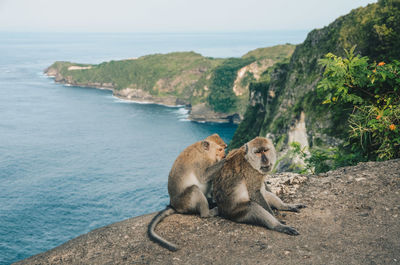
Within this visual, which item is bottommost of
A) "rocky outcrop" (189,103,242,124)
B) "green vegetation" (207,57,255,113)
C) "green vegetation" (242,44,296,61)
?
"rocky outcrop" (189,103,242,124)

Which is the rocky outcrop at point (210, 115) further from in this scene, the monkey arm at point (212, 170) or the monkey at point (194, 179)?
the monkey arm at point (212, 170)

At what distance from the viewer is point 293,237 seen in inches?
237

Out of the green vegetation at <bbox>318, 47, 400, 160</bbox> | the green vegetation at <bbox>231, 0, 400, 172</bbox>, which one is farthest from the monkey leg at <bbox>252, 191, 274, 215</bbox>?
the green vegetation at <bbox>231, 0, 400, 172</bbox>

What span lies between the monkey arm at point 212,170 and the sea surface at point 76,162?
45.1 m

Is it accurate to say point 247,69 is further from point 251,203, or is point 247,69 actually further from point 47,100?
point 251,203

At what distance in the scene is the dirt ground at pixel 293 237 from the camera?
18.3 ft

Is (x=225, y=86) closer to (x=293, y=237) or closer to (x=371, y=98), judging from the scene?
(x=371, y=98)

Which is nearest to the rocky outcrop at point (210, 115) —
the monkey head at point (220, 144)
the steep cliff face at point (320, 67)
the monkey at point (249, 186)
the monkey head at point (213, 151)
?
the steep cliff face at point (320, 67)

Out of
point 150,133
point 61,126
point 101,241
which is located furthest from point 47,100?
point 101,241

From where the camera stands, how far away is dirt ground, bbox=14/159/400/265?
557 cm

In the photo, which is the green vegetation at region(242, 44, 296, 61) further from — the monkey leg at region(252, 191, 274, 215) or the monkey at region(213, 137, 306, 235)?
the monkey leg at region(252, 191, 274, 215)

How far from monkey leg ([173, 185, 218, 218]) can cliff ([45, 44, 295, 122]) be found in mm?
119093

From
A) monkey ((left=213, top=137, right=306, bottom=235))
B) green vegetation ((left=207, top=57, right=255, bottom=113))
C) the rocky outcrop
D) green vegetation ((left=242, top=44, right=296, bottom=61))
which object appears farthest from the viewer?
green vegetation ((left=242, top=44, right=296, bottom=61))

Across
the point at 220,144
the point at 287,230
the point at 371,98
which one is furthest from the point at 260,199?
the point at 371,98
